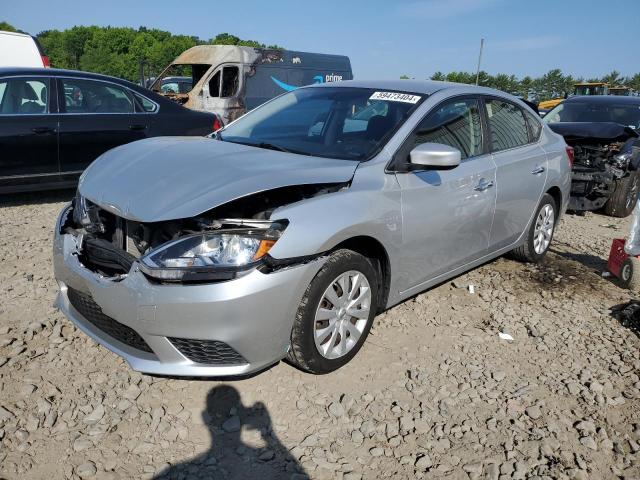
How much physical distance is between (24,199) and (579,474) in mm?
6660

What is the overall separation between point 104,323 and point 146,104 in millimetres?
4713

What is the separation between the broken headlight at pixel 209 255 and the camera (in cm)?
248

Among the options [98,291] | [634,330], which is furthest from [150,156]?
[634,330]

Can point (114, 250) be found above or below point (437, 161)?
below

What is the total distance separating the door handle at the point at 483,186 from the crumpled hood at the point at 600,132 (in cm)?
394

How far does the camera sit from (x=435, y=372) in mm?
3186

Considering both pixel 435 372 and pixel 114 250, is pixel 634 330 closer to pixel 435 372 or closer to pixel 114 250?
pixel 435 372

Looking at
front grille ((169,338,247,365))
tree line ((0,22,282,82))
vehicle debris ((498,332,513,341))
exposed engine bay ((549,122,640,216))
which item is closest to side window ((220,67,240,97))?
exposed engine bay ((549,122,640,216))

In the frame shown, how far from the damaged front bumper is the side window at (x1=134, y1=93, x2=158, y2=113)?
455 centimetres

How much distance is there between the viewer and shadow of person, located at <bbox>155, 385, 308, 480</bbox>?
7.65 feet

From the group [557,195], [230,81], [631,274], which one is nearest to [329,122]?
[557,195]

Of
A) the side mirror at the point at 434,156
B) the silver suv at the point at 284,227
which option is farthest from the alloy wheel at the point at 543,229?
the side mirror at the point at 434,156

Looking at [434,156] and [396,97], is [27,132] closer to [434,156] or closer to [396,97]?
[396,97]

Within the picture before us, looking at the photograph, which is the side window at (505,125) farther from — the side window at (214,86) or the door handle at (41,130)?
the side window at (214,86)
